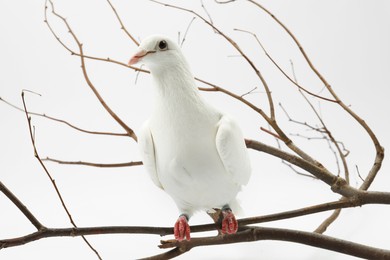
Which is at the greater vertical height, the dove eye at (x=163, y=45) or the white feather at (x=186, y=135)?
the dove eye at (x=163, y=45)

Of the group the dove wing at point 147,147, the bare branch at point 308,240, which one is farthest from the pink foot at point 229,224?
the dove wing at point 147,147

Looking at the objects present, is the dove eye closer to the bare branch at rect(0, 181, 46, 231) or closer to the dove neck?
the dove neck

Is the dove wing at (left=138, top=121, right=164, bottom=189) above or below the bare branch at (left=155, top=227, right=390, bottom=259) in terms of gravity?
above

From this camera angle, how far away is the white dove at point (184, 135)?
751mm

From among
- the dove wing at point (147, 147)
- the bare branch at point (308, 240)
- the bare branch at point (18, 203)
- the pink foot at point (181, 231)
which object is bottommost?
the bare branch at point (308, 240)

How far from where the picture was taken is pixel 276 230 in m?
0.85

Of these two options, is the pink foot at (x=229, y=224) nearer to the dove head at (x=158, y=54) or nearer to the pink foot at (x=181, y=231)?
the pink foot at (x=181, y=231)

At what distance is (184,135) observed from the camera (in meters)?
0.75

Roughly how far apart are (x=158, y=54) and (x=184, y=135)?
113 millimetres

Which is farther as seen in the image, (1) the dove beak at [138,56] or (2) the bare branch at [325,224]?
(2) the bare branch at [325,224]

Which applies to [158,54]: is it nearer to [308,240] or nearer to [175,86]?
[175,86]

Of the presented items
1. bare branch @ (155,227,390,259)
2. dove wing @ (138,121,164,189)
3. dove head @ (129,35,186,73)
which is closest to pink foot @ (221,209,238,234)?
bare branch @ (155,227,390,259)

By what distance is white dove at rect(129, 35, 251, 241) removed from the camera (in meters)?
0.75

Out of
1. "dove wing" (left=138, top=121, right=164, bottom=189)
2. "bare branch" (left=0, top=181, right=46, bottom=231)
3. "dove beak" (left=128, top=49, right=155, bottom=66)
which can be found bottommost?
"bare branch" (left=0, top=181, right=46, bottom=231)
